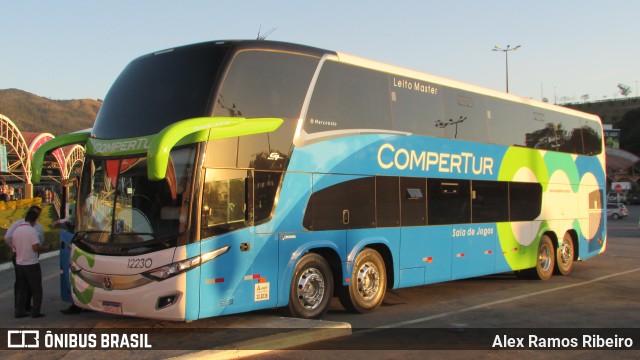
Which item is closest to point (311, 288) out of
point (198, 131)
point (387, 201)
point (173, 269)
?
point (387, 201)

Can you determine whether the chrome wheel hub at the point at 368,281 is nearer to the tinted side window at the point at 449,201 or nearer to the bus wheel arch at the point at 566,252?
the tinted side window at the point at 449,201

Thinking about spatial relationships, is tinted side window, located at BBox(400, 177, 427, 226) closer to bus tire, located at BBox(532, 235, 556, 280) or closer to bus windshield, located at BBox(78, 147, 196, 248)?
bus windshield, located at BBox(78, 147, 196, 248)

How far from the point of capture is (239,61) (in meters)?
8.49

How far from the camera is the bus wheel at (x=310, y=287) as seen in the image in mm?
9133

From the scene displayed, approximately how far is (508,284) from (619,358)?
7.41 metres

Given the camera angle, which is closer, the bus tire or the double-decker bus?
the double-decker bus

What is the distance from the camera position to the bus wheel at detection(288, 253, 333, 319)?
9133 mm

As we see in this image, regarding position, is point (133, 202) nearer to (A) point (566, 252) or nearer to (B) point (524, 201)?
(B) point (524, 201)

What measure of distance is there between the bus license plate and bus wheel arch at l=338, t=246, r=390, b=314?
360 cm

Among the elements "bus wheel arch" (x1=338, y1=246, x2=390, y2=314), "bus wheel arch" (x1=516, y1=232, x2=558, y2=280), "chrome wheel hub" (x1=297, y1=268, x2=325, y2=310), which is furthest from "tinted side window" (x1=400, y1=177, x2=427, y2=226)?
"bus wheel arch" (x1=516, y1=232, x2=558, y2=280)

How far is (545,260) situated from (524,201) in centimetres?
209

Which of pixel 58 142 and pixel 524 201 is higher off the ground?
pixel 58 142

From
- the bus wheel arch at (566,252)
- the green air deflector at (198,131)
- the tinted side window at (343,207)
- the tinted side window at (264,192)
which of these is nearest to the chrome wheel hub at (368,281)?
the tinted side window at (343,207)

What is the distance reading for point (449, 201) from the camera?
12.2 metres
